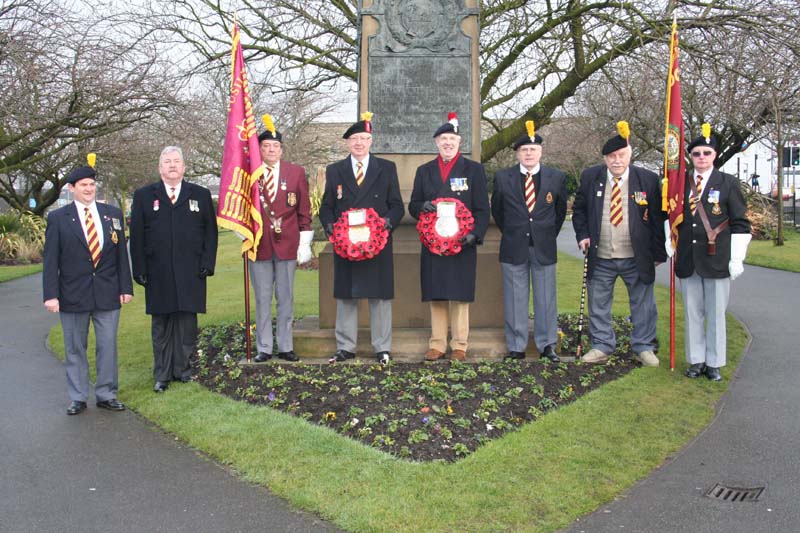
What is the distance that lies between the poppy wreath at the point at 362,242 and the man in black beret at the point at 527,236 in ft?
3.78

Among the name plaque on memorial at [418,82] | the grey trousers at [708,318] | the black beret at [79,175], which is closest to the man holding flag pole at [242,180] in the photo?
the black beret at [79,175]

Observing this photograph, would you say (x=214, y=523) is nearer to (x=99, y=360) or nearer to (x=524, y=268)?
(x=99, y=360)

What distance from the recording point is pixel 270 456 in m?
5.29

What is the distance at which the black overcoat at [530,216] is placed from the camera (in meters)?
7.46

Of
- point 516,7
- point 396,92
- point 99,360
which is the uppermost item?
point 516,7

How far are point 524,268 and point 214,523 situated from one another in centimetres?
406

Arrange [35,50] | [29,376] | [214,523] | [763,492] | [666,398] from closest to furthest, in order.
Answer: [214,523] < [763,492] < [666,398] < [29,376] < [35,50]

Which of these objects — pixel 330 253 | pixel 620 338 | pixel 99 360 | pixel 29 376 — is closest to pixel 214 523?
pixel 99 360

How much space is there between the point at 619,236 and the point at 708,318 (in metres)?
1.06

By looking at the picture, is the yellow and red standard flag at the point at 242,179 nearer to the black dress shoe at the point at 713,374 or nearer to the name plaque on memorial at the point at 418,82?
the name plaque on memorial at the point at 418,82

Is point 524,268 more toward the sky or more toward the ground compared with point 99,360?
more toward the sky

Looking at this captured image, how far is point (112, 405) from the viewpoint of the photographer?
6.67 m

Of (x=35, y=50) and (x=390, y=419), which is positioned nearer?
(x=390, y=419)

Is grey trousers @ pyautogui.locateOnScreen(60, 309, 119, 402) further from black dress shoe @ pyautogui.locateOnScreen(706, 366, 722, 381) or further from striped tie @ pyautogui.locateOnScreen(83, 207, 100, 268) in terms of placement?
black dress shoe @ pyautogui.locateOnScreen(706, 366, 722, 381)
